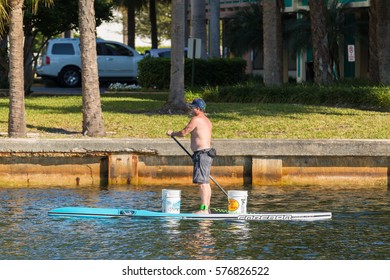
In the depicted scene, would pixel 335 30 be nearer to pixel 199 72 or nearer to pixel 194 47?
pixel 199 72

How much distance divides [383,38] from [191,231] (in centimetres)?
1767

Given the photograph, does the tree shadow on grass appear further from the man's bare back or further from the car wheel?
the car wheel

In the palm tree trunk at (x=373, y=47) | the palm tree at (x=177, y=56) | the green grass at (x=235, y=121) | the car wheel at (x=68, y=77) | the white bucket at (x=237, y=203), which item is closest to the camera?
the white bucket at (x=237, y=203)

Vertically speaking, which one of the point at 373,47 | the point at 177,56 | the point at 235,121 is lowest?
the point at 235,121

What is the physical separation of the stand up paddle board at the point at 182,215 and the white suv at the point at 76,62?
2777 cm

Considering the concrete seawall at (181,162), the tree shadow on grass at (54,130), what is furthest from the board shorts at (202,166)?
the tree shadow on grass at (54,130)

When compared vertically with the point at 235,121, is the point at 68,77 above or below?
above

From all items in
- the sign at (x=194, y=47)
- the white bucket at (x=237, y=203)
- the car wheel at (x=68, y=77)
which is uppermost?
the sign at (x=194, y=47)

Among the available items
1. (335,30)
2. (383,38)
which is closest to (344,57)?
(335,30)

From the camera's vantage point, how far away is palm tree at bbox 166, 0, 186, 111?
25.1 m

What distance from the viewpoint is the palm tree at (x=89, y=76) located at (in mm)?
21188

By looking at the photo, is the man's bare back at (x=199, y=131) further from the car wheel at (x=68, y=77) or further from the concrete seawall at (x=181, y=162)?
the car wheel at (x=68, y=77)

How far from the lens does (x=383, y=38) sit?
3100 centimetres

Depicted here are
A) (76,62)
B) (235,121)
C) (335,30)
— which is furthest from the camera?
(76,62)
